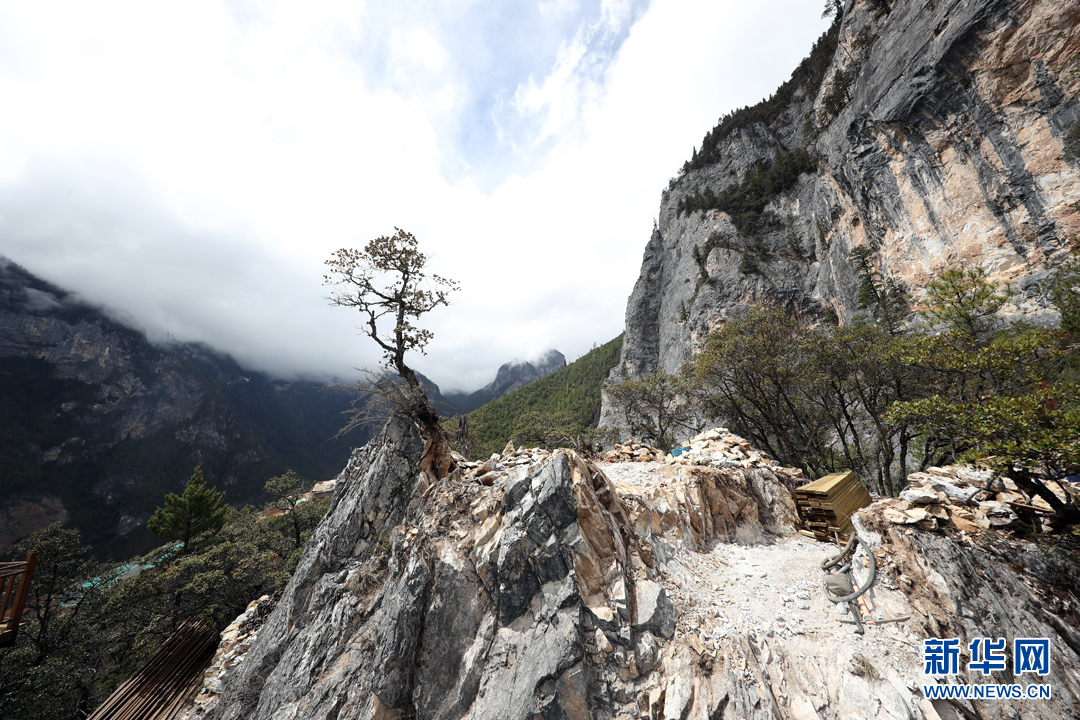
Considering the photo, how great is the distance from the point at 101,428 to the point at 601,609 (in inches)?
5518

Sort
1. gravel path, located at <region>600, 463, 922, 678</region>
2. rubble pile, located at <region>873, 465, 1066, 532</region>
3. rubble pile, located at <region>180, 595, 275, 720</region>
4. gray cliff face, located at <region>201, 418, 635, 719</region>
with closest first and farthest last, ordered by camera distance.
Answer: gravel path, located at <region>600, 463, 922, 678</region> → rubble pile, located at <region>873, 465, 1066, 532</region> → gray cliff face, located at <region>201, 418, 635, 719</region> → rubble pile, located at <region>180, 595, 275, 720</region>

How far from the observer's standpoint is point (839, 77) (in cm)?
3375

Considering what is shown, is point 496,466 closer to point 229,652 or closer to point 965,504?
point 965,504

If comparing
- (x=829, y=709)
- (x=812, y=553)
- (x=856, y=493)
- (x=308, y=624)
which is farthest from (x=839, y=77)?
(x=308, y=624)

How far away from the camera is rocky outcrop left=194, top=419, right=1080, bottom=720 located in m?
5.55

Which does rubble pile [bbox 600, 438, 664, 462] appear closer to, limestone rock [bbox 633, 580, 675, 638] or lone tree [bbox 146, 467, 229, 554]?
limestone rock [bbox 633, 580, 675, 638]

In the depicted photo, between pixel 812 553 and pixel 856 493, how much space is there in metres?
4.35

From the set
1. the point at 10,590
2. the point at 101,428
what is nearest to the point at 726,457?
the point at 10,590

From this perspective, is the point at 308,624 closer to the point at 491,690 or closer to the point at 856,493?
the point at 491,690

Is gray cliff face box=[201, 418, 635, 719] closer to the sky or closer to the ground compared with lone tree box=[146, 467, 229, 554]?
closer to the sky

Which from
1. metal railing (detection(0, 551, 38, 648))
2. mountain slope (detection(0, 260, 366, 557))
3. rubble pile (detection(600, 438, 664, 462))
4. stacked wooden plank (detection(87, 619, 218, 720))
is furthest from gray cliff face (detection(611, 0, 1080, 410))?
mountain slope (detection(0, 260, 366, 557))

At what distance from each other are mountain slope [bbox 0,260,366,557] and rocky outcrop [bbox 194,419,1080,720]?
96391 millimetres

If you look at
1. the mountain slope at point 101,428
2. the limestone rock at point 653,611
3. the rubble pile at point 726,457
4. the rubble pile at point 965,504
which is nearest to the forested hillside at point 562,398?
the rubble pile at point 726,457

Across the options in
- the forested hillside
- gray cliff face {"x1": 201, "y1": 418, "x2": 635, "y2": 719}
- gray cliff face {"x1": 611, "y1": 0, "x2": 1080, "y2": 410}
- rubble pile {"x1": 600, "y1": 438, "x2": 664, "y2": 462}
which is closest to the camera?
gray cliff face {"x1": 201, "y1": 418, "x2": 635, "y2": 719}
